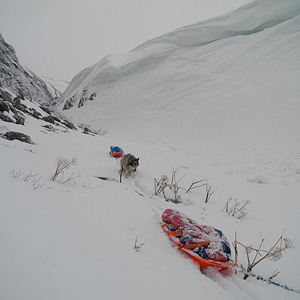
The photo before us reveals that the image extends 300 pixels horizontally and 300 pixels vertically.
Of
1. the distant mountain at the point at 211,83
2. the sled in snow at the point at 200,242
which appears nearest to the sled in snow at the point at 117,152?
the sled in snow at the point at 200,242

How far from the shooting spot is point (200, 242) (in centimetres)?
128

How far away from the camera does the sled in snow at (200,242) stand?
118 centimetres

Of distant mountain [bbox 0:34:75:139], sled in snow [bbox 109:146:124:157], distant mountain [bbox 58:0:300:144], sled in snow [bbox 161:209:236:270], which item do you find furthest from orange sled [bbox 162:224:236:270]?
distant mountain [bbox 58:0:300:144]

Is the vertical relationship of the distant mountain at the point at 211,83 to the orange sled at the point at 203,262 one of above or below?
above

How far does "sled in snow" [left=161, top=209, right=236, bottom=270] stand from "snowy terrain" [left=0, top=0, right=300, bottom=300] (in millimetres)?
81

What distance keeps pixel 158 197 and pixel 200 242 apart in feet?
4.16

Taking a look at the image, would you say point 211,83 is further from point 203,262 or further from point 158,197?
point 203,262

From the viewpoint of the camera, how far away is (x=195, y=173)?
3801 mm

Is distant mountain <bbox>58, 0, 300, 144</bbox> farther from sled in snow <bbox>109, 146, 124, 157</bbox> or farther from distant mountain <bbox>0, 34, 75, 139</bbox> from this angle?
sled in snow <bbox>109, 146, 124, 157</bbox>

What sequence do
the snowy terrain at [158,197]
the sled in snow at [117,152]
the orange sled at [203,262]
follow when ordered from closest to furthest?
the snowy terrain at [158,197], the orange sled at [203,262], the sled in snow at [117,152]

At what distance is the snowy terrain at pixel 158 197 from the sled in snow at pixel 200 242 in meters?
0.08

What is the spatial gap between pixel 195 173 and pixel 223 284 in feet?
9.17

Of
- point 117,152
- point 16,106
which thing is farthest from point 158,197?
point 16,106

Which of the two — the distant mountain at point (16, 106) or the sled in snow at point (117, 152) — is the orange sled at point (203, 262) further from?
the distant mountain at point (16, 106)
